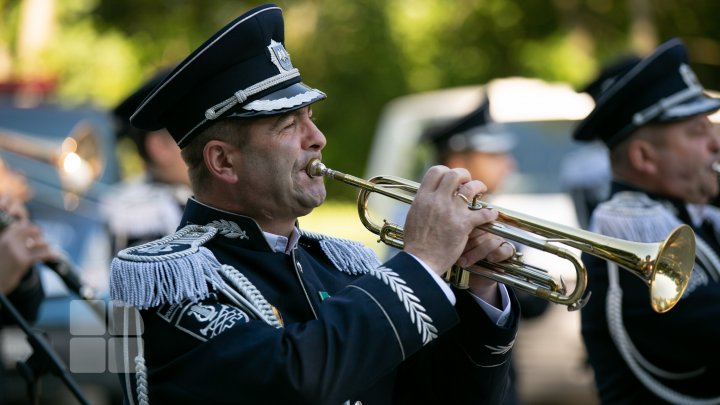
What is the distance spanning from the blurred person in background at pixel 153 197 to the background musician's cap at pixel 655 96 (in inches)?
92.9

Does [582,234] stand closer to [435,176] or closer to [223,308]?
[435,176]

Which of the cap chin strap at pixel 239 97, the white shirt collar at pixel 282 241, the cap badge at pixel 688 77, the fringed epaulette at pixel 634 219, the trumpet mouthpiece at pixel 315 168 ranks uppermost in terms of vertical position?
the cap chin strap at pixel 239 97

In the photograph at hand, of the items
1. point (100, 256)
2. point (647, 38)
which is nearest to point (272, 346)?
point (100, 256)

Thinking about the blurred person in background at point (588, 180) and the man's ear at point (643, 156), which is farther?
the blurred person in background at point (588, 180)

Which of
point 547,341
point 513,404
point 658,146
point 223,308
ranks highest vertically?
point 223,308

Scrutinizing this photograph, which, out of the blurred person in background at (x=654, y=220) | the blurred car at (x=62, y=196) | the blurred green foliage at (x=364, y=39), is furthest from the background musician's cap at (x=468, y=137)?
the blurred green foliage at (x=364, y=39)

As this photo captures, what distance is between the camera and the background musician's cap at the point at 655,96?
13.4ft

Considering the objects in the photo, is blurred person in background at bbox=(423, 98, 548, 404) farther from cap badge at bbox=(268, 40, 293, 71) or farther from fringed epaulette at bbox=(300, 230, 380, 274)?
cap badge at bbox=(268, 40, 293, 71)

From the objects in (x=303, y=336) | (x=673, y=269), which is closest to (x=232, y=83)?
(x=303, y=336)

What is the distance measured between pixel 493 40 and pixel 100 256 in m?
11.3

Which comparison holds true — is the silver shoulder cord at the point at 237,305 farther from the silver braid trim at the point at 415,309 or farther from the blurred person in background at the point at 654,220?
the blurred person in background at the point at 654,220

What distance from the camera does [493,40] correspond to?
1784cm

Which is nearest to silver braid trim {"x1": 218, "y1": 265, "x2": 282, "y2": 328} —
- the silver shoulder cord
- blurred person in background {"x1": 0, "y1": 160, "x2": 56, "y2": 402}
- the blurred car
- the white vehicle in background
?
the silver shoulder cord

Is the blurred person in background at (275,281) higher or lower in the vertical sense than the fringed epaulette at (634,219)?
higher
